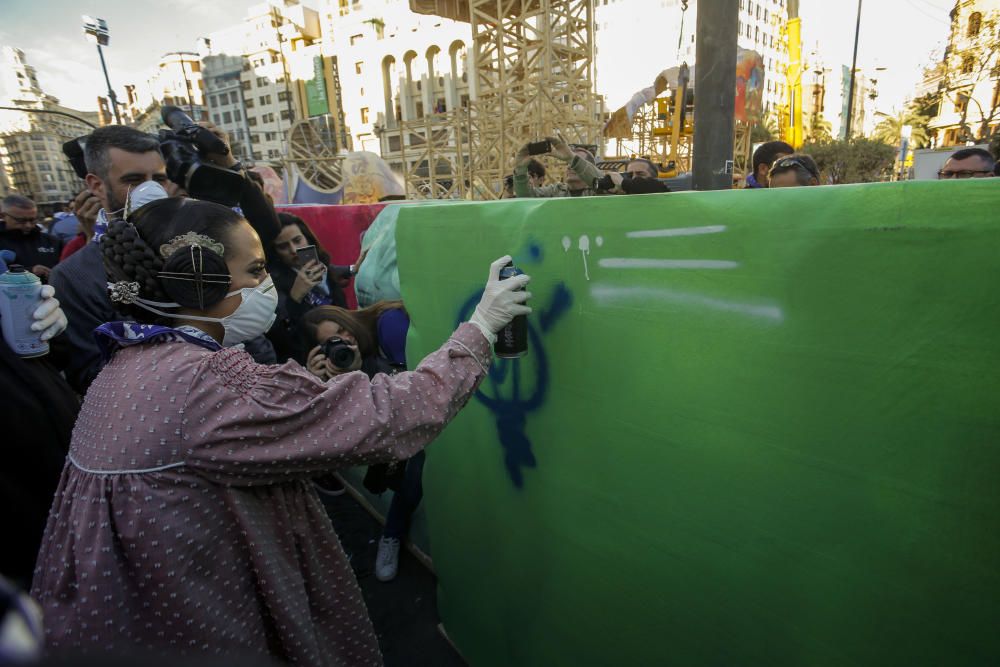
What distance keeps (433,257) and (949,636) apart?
1.75m

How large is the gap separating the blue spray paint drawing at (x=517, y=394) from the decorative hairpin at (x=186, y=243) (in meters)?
0.84

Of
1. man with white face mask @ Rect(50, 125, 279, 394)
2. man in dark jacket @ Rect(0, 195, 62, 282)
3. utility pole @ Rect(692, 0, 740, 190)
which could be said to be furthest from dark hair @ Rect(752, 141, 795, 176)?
man in dark jacket @ Rect(0, 195, 62, 282)

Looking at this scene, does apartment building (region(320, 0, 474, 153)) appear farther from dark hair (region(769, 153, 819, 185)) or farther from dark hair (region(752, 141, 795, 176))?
dark hair (region(769, 153, 819, 185))

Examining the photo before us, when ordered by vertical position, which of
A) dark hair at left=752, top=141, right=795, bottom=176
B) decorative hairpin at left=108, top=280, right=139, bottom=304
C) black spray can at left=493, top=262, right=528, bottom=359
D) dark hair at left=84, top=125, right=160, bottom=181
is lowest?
black spray can at left=493, top=262, right=528, bottom=359

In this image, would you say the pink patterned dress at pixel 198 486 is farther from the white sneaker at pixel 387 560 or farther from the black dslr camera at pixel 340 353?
the white sneaker at pixel 387 560

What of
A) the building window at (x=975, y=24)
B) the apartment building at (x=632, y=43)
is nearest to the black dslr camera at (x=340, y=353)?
the building window at (x=975, y=24)

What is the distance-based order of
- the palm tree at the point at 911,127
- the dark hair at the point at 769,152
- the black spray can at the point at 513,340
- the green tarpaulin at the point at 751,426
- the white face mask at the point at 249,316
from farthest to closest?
1. the palm tree at the point at 911,127
2. the dark hair at the point at 769,152
3. the black spray can at the point at 513,340
4. the white face mask at the point at 249,316
5. the green tarpaulin at the point at 751,426

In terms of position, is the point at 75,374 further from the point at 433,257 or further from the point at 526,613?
the point at 526,613

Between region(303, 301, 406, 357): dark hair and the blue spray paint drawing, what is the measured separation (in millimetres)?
978

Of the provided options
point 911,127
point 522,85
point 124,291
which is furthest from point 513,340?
point 911,127

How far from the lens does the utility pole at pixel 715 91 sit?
254cm

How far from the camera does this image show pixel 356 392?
3.99 feet

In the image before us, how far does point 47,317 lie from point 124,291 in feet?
2.87

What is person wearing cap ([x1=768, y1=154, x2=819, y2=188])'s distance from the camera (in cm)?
305
